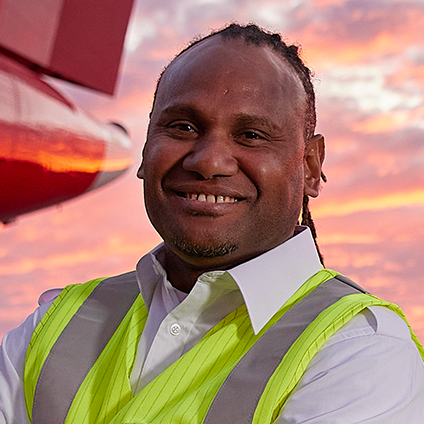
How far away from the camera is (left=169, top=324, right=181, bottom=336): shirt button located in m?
1.00

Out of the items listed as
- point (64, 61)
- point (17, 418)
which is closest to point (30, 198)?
point (64, 61)

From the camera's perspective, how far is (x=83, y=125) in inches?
165

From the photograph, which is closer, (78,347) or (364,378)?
(364,378)

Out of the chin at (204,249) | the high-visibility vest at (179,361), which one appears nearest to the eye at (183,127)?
the chin at (204,249)

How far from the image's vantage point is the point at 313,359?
0.84 m

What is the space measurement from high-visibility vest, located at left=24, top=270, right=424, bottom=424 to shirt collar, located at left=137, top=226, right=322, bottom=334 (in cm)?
2

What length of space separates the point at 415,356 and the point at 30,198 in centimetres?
343

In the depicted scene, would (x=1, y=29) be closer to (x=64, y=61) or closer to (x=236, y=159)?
(x=64, y=61)

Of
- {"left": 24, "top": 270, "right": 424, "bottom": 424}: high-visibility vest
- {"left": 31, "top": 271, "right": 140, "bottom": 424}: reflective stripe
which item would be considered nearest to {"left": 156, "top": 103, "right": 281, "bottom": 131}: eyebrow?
{"left": 24, "top": 270, "right": 424, "bottom": 424}: high-visibility vest

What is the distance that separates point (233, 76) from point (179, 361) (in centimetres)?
56

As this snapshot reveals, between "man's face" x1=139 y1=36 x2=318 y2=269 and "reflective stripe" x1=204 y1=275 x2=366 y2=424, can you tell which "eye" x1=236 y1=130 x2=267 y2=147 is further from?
"reflective stripe" x1=204 y1=275 x2=366 y2=424

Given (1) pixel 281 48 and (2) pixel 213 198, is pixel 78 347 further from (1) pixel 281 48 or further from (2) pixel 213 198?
(1) pixel 281 48

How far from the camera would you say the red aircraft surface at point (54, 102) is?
348cm

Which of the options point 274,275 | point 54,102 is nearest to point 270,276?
point 274,275
